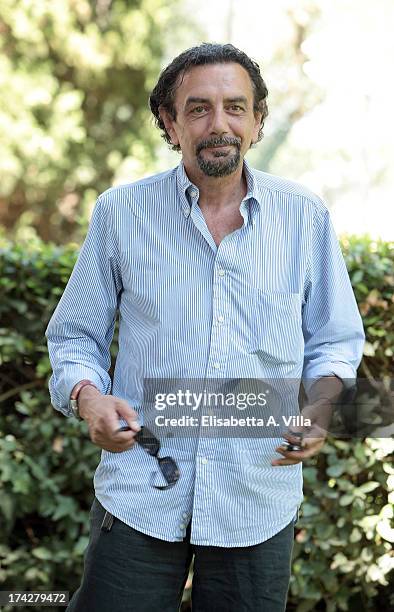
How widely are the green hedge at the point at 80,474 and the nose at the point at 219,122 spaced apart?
149 cm

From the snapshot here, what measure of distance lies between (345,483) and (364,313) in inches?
25.8

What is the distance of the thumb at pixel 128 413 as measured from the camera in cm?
202

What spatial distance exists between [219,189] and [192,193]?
0.07 m

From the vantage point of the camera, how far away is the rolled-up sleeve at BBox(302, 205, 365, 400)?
7.61 ft

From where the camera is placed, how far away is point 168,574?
7.20ft

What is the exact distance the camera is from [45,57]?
11172 mm

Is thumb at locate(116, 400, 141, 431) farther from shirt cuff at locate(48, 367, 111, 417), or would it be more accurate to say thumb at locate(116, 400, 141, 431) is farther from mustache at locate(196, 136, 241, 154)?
mustache at locate(196, 136, 241, 154)

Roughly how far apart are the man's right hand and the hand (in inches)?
13.1

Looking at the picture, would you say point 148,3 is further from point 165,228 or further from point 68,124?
point 165,228

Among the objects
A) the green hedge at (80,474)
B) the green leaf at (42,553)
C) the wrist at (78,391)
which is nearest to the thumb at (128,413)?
the wrist at (78,391)

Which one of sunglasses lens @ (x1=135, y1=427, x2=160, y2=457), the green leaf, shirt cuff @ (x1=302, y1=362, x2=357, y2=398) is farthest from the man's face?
the green leaf

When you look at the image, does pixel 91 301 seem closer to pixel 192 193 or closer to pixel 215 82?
pixel 192 193

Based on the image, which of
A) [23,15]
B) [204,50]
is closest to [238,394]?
[204,50]

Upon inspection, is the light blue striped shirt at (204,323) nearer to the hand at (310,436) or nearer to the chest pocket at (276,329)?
the chest pocket at (276,329)
